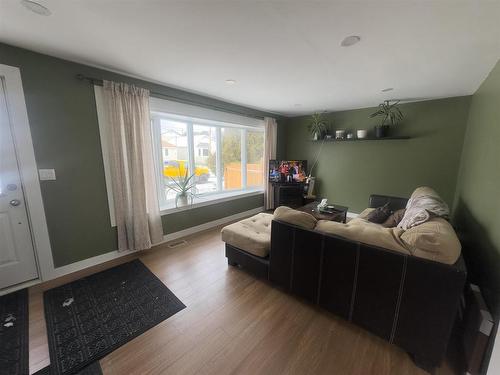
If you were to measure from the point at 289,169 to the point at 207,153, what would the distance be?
187 cm

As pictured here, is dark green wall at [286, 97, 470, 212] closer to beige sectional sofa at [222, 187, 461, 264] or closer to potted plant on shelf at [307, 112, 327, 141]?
potted plant on shelf at [307, 112, 327, 141]

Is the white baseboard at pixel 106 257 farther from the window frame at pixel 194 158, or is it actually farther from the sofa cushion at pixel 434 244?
the sofa cushion at pixel 434 244

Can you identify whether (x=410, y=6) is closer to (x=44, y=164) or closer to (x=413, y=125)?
(x=413, y=125)

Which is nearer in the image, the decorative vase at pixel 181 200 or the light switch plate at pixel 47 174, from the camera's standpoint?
the light switch plate at pixel 47 174

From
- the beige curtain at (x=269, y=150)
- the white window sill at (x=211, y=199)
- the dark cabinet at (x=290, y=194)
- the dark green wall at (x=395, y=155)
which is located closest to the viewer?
the white window sill at (x=211, y=199)

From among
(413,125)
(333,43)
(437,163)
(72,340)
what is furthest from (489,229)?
(72,340)

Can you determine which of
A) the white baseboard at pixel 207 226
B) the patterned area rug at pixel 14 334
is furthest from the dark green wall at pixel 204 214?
the patterned area rug at pixel 14 334

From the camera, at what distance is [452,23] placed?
134 cm

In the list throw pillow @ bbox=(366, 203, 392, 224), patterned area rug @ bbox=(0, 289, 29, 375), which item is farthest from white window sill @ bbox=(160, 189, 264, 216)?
throw pillow @ bbox=(366, 203, 392, 224)

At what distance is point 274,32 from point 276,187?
10.6ft

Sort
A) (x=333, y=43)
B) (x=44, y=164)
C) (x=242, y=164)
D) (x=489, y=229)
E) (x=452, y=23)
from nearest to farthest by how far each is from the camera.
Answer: (x=452, y=23) < (x=489, y=229) < (x=333, y=43) < (x=44, y=164) < (x=242, y=164)

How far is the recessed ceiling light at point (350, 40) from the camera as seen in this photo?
1528 mm

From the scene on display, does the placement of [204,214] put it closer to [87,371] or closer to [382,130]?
[87,371]

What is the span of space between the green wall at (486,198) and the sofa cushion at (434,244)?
383 millimetres
